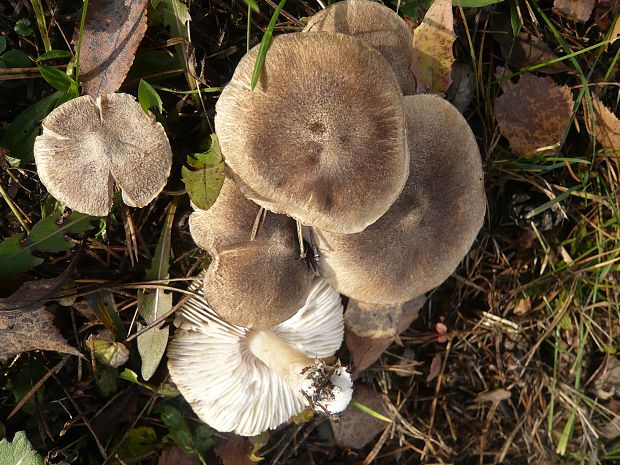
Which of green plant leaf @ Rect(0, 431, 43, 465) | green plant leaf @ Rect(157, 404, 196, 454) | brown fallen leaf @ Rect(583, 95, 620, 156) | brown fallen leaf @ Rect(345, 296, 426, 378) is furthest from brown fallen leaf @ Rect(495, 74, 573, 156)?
green plant leaf @ Rect(0, 431, 43, 465)

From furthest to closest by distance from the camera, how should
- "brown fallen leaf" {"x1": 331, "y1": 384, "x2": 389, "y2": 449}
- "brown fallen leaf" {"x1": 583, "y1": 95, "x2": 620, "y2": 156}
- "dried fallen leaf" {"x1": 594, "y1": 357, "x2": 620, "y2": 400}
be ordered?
1. "dried fallen leaf" {"x1": 594, "y1": 357, "x2": 620, "y2": 400}
2. "brown fallen leaf" {"x1": 331, "y1": 384, "x2": 389, "y2": 449}
3. "brown fallen leaf" {"x1": 583, "y1": 95, "x2": 620, "y2": 156}

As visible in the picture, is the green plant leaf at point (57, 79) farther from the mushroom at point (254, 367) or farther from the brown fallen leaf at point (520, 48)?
the brown fallen leaf at point (520, 48)

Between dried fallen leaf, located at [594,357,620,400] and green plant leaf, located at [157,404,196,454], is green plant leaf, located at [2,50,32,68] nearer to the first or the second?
green plant leaf, located at [157,404,196,454]

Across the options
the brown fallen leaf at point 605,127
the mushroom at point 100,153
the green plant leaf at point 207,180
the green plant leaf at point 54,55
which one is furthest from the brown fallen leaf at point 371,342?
the green plant leaf at point 54,55

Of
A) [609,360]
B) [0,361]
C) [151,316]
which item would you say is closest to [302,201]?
[151,316]

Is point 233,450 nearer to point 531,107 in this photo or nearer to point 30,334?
point 30,334

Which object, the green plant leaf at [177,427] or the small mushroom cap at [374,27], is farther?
the green plant leaf at [177,427]

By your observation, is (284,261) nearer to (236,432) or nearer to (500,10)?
(236,432)
